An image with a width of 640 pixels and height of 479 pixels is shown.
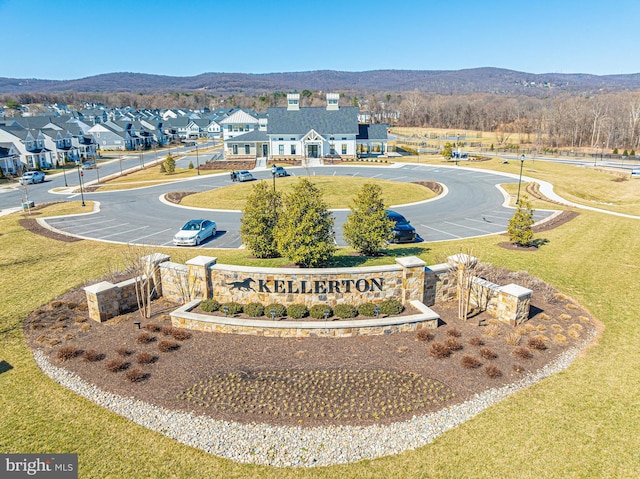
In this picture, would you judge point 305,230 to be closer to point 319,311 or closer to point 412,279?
point 319,311

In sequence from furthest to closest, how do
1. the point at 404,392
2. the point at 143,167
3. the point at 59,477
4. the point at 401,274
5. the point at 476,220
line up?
the point at 143,167
the point at 476,220
the point at 401,274
the point at 404,392
the point at 59,477

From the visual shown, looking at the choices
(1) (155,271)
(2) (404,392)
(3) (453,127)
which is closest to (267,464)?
(2) (404,392)

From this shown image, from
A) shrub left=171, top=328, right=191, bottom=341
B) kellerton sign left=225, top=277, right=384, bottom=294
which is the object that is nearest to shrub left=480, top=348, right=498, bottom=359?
kellerton sign left=225, top=277, right=384, bottom=294

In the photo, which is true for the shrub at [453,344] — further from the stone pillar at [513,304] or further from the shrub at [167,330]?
the shrub at [167,330]

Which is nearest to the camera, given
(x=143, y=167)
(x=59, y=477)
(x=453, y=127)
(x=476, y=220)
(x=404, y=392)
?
(x=59, y=477)

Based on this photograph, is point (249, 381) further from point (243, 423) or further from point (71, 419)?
point (71, 419)

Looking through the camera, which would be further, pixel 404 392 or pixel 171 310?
pixel 171 310
